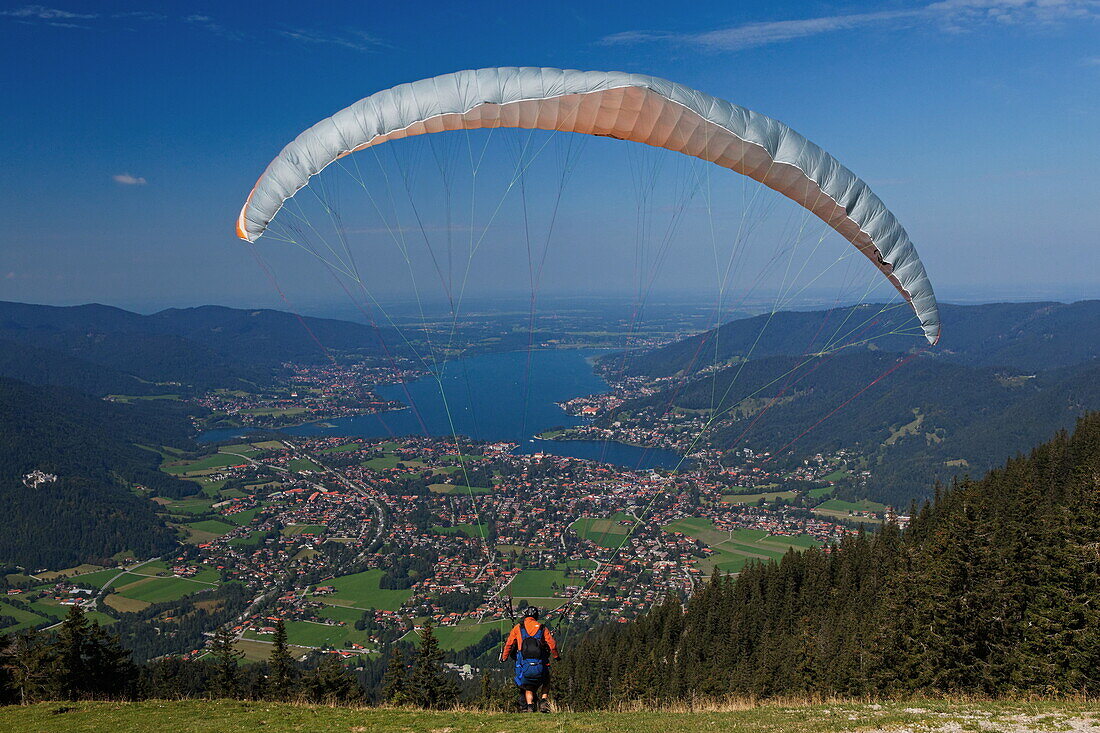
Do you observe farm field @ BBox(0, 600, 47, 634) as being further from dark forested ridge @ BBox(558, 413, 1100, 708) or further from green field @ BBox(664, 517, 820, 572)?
green field @ BBox(664, 517, 820, 572)

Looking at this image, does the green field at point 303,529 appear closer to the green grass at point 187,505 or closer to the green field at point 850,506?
the green grass at point 187,505

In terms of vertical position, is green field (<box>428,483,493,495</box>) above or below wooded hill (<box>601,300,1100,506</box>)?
below

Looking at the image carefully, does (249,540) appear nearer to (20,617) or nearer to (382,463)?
(20,617)

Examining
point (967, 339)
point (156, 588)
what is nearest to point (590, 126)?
point (156, 588)

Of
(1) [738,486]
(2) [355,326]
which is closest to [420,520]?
(1) [738,486]

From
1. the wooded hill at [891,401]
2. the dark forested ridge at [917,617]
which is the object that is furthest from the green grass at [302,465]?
the dark forested ridge at [917,617]

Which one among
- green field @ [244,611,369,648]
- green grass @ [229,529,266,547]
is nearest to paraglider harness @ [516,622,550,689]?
green field @ [244,611,369,648]

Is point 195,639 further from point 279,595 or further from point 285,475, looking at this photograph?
point 285,475
